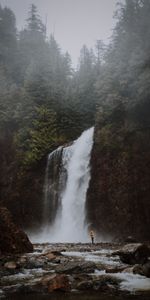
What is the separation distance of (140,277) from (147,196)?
13280 mm

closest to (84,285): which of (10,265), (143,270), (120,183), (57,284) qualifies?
(57,284)

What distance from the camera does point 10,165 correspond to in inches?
1356

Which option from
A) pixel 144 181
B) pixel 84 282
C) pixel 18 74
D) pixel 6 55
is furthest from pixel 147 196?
pixel 6 55

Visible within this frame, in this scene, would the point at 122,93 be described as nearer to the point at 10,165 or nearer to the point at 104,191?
the point at 104,191

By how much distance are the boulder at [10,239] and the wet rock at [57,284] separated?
7455 millimetres

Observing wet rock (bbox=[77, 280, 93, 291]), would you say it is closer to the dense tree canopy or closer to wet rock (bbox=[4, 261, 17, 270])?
wet rock (bbox=[4, 261, 17, 270])

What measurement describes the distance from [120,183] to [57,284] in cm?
1644

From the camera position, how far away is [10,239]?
17.0 meters

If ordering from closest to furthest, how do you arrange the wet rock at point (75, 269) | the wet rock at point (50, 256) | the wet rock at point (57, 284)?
the wet rock at point (57, 284), the wet rock at point (75, 269), the wet rock at point (50, 256)

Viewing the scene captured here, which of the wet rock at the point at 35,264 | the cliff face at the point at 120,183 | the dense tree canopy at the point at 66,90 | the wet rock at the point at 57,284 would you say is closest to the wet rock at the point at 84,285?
the wet rock at the point at 57,284

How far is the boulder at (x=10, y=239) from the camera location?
16633mm

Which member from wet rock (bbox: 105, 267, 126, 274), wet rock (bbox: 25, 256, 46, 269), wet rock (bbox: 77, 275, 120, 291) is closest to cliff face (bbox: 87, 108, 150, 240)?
wet rock (bbox: 25, 256, 46, 269)

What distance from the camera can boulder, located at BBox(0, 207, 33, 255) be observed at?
16.6 m

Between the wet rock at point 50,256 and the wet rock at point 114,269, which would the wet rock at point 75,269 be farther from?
the wet rock at point 50,256
